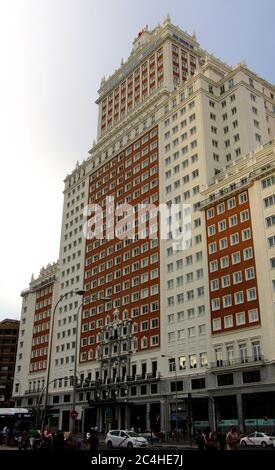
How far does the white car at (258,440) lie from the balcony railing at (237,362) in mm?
14990

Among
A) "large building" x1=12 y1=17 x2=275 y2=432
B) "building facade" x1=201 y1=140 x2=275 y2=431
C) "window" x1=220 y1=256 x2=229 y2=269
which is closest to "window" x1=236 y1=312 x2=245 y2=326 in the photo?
"building facade" x1=201 y1=140 x2=275 y2=431

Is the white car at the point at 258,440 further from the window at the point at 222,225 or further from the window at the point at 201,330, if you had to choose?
the window at the point at 222,225

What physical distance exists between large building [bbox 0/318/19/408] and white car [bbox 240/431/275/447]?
104410 mm

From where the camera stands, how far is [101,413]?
3179 inches

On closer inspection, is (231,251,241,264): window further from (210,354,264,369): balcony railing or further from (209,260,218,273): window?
(210,354,264,369): balcony railing

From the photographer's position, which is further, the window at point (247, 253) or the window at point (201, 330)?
the window at point (201, 330)

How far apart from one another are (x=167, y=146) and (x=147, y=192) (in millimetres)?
9153

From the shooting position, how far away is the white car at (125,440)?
38750 millimetres

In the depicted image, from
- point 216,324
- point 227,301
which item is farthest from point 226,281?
point 216,324

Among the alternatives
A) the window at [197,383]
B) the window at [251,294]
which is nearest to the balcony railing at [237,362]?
the window at [197,383]

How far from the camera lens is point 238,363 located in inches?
2293

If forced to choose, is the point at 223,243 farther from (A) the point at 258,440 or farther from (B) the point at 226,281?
(A) the point at 258,440

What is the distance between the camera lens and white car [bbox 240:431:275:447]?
40.1 m
